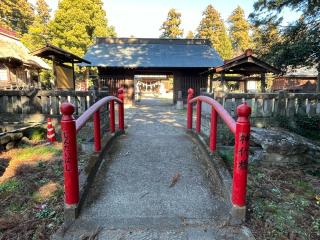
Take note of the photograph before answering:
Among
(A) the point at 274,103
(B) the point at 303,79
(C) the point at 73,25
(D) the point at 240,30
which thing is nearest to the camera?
(A) the point at 274,103

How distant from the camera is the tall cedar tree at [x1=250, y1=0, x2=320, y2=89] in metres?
9.92

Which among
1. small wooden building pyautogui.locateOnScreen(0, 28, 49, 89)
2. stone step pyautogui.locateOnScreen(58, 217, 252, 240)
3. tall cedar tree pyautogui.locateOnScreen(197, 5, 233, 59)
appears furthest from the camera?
tall cedar tree pyautogui.locateOnScreen(197, 5, 233, 59)

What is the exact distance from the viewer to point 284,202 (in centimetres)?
355

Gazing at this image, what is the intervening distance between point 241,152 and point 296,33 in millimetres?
10911

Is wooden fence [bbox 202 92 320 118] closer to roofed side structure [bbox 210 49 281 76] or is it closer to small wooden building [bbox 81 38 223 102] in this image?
roofed side structure [bbox 210 49 281 76]

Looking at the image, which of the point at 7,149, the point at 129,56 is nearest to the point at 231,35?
the point at 129,56

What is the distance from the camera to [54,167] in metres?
4.70

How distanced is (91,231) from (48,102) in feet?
17.3

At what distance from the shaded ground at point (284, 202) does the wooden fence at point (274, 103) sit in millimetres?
2205

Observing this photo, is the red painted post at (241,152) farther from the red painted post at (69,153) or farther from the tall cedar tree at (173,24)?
the tall cedar tree at (173,24)

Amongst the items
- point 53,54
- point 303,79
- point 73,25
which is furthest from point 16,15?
point 303,79

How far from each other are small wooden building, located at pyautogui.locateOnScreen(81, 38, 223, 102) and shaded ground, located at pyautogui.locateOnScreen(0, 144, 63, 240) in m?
9.94

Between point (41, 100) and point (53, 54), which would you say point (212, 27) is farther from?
point (41, 100)

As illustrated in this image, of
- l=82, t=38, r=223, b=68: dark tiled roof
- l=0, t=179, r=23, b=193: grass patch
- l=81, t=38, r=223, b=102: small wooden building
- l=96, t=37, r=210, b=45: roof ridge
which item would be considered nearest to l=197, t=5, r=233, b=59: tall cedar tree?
l=96, t=37, r=210, b=45: roof ridge
